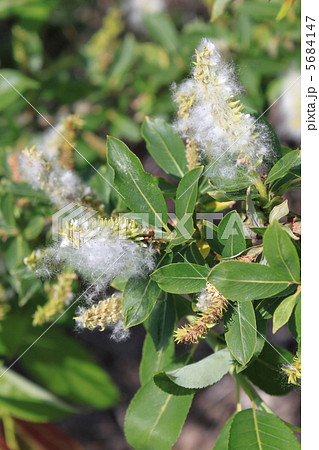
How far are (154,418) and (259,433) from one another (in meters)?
0.21

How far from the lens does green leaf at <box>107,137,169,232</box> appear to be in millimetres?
725

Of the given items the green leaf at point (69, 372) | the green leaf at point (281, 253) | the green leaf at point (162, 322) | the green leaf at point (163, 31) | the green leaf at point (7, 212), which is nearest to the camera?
the green leaf at point (281, 253)

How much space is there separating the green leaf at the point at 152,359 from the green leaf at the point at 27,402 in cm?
79

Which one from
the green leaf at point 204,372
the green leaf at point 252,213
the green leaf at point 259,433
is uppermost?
the green leaf at point 252,213

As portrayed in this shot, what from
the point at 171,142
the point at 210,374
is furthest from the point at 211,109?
the point at 210,374

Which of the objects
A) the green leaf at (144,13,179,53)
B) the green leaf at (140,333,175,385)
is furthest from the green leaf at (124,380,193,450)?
the green leaf at (144,13,179,53)

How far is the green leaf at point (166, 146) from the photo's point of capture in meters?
0.89

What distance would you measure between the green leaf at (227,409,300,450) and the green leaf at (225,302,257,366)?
0.65ft

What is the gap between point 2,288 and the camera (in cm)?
140

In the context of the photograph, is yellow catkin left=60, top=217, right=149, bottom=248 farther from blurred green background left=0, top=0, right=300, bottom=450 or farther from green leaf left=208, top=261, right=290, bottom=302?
blurred green background left=0, top=0, right=300, bottom=450

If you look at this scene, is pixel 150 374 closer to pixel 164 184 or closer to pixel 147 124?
pixel 164 184

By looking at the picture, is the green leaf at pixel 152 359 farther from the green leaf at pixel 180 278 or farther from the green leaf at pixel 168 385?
the green leaf at pixel 180 278

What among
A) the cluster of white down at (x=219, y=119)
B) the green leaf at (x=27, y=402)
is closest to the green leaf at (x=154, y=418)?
the cluster of white down at (x=219, y=119)

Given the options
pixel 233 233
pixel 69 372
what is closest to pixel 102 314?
pixel 233 233
